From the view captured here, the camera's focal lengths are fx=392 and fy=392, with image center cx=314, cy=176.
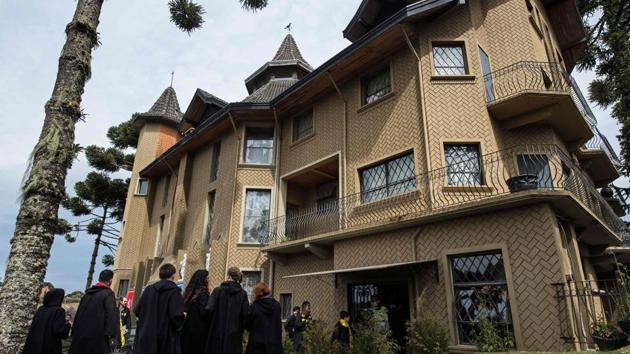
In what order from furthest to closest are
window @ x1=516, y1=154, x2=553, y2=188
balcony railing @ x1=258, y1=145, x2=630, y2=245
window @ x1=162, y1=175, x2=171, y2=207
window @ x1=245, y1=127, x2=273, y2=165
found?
window @ x1=162, y1=175, x2=171, y2=207
window @ x1=245, y1=127, x2=273, y2=165
window @ x1=516, y1=154, x2=553, y2=188
balcony railing @ x1=258, y1=145, x2=630, y2=245

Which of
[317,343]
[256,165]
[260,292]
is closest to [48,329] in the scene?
[260,292]

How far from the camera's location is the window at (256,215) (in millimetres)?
15312

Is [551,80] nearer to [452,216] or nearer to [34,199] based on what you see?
[452,216]

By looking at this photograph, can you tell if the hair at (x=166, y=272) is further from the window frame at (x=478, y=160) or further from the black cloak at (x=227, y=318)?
the window frame at (x=478, y=160)

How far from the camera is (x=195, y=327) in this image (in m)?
5.38

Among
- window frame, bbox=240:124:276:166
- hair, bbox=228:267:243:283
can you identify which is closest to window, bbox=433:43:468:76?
window frame, bbox=240:124:276:166

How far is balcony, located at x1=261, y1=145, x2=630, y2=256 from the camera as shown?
8398 millimetres

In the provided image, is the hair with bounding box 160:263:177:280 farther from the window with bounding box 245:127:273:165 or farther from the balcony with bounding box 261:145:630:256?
the window with bounding box 245:127:273:165

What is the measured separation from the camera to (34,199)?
4043 millimetres

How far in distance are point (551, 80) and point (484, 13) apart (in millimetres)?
3147

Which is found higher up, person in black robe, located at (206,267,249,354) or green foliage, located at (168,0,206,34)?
green foliage, located at (168,0,206,34)

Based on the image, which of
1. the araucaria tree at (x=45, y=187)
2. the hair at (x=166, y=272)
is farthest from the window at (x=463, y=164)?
the araucaria tree at (x=45, y=187)

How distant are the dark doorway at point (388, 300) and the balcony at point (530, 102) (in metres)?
5.62

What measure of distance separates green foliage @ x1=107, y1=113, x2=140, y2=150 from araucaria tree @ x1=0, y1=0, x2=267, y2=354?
29135mm
